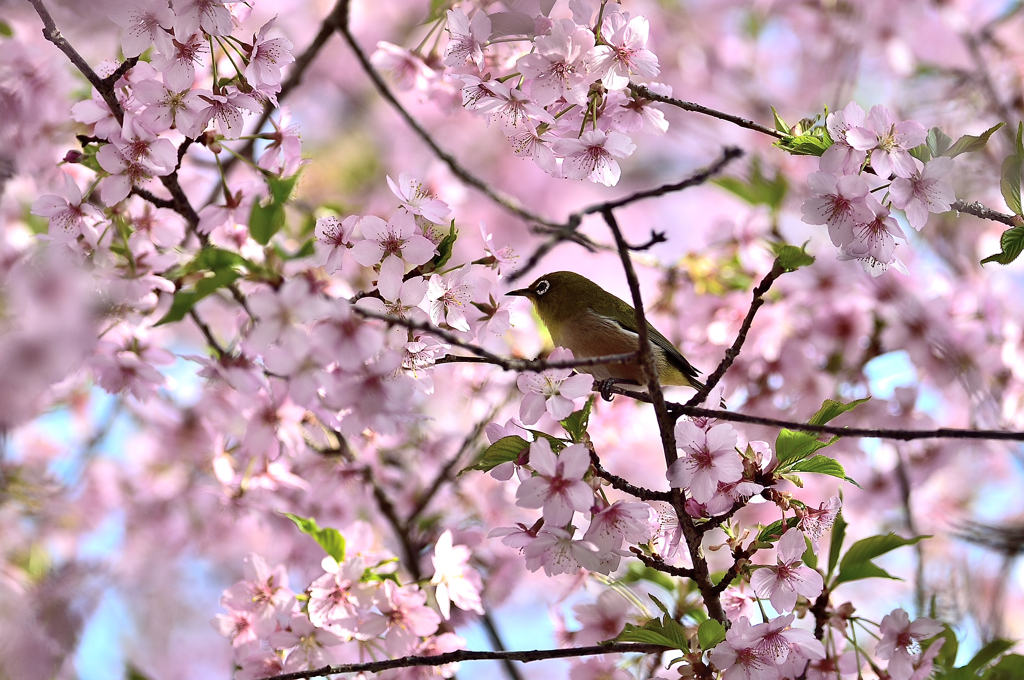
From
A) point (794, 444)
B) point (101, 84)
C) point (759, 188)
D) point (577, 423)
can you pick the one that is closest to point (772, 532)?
point (794, 444)

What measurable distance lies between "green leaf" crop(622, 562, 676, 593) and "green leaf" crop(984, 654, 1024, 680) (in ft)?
2.38

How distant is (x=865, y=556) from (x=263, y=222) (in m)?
1.48

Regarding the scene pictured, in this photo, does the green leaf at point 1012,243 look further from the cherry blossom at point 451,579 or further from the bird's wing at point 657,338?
the cherry blossom at point 451,579

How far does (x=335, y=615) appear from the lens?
1.80 m

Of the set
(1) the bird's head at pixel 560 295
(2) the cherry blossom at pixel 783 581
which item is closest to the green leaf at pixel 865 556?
(2) the cherry blossom at pixel 783 581

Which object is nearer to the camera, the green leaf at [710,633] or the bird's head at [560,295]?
the green leaf at [710,633]

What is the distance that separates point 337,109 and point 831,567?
20.7 ft

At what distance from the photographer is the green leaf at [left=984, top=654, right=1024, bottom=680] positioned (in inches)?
65.4

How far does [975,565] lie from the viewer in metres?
3.40

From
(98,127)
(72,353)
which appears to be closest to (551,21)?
(98,127)

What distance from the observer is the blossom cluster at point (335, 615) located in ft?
5.95

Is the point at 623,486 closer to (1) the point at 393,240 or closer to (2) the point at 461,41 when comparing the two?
(1) the point at 393,240

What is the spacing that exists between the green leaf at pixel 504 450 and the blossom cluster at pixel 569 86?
0.61 meters

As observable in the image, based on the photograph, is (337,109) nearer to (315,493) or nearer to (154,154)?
(315,493)
